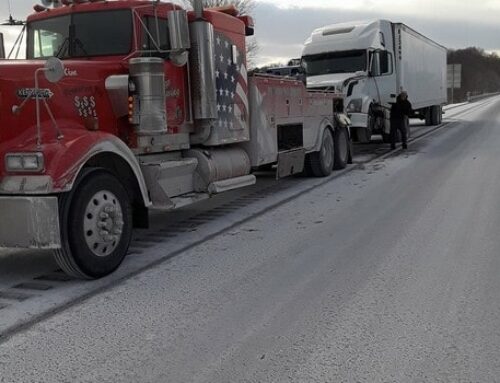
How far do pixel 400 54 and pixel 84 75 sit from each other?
14272mm

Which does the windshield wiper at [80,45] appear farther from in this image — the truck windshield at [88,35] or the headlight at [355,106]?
the headlight at [355,106]

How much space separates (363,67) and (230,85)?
9.05 m

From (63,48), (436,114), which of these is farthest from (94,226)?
(436,114)

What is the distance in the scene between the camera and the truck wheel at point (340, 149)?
1255 centimetres

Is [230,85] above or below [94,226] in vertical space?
above

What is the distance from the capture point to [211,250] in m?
6.14

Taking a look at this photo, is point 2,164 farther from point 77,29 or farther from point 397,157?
point 397,157

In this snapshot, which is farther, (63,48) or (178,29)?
(63,48)

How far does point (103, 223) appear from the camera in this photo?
17.2 feet

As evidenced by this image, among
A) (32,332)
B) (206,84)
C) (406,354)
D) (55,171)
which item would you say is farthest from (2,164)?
(406,354)

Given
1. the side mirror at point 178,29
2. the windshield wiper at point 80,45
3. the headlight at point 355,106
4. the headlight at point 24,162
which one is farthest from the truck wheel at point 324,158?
the headlight at point 24,162

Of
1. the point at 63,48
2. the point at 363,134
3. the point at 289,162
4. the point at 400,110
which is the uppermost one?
the point at 63,48

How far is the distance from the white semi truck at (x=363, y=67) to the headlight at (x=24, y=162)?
10779mm

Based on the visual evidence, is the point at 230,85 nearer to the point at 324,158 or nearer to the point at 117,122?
the point at 117,122
